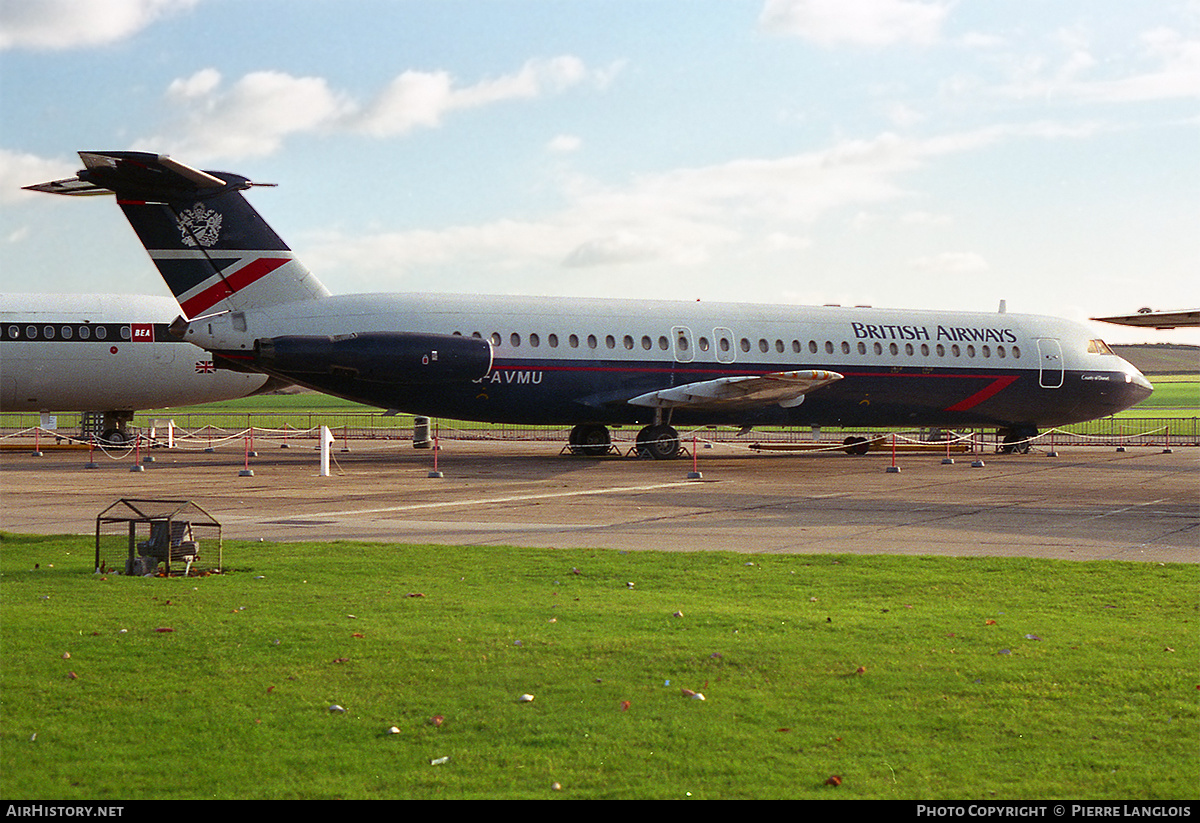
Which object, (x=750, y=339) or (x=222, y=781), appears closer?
(x=222, y=781)

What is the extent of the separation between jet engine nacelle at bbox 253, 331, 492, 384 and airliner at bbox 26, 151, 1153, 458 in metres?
0.04

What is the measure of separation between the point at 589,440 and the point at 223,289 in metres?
10.1

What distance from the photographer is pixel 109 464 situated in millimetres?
27359

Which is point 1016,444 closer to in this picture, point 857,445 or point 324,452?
point 857,445

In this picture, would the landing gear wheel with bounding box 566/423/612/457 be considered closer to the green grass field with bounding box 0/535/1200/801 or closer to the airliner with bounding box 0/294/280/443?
the airliner with bounding box 0/294/280/443

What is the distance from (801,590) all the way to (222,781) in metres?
5.69

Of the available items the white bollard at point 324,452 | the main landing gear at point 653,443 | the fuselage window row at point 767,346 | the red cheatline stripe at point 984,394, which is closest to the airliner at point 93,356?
the white bollard at point 324,452

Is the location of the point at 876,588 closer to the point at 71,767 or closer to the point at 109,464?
the point at 71,767

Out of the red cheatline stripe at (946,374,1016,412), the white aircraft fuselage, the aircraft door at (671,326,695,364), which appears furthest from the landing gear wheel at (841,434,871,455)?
the white aircraft fuselage

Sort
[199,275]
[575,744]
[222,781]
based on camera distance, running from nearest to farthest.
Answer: [222,781] < [575,744] < [199,275]

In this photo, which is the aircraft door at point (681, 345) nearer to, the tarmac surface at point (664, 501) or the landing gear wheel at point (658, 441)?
the landing gear wheel at point (658, 441)

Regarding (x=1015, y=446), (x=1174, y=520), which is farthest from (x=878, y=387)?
(x=1174, y=520)

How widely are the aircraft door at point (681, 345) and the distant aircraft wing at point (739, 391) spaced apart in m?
0.68

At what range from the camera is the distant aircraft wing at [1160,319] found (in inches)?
1024
